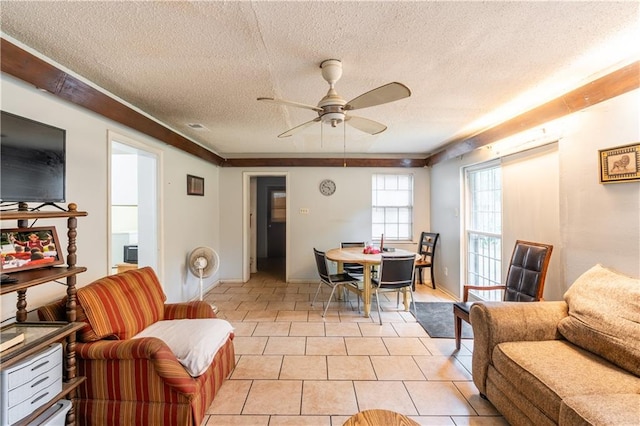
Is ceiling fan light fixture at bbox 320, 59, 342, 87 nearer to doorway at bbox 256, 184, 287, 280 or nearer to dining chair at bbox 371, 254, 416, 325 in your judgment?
dining chair at bbox 371, 254, 416, 325

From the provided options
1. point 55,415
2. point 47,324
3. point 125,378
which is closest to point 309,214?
point 125,378

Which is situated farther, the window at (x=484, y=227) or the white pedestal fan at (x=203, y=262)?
the white pedestal fan at (x=203, y=262)

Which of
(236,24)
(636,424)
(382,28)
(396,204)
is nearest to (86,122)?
(236,24)

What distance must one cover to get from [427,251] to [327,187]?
2105mm

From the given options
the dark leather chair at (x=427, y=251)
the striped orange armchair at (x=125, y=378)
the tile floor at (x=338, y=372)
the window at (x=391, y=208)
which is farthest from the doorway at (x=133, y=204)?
the dark leather chair at (x=427, y=251)

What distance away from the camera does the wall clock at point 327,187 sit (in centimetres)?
529

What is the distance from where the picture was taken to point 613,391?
1.40 metres

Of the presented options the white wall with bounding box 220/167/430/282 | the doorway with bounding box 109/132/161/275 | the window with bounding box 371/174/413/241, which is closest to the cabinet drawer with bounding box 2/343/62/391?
the doorway with bounding box 109/132/161/275

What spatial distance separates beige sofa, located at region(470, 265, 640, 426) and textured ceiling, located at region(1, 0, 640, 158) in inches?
59.2

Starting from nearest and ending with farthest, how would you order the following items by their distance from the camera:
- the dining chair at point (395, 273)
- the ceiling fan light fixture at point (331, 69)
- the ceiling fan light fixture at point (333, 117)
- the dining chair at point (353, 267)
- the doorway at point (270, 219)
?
the ceiling fan light fixture at point (331, 69) → the ceiling fan light fixture at point (333, 117) → the dining chair at point (395, 273) → the dining chair at point (353, 267) → the doorway at point (270, 219)

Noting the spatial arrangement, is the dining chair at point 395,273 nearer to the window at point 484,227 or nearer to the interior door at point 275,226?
the window at point 484,227

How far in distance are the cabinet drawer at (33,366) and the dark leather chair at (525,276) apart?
9.40ft

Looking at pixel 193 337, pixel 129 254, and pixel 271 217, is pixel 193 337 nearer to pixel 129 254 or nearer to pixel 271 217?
pixel 129 254

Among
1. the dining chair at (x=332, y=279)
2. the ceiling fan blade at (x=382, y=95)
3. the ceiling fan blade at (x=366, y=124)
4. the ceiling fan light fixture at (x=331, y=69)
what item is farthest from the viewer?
the dining chair at (x=332, y=279)
